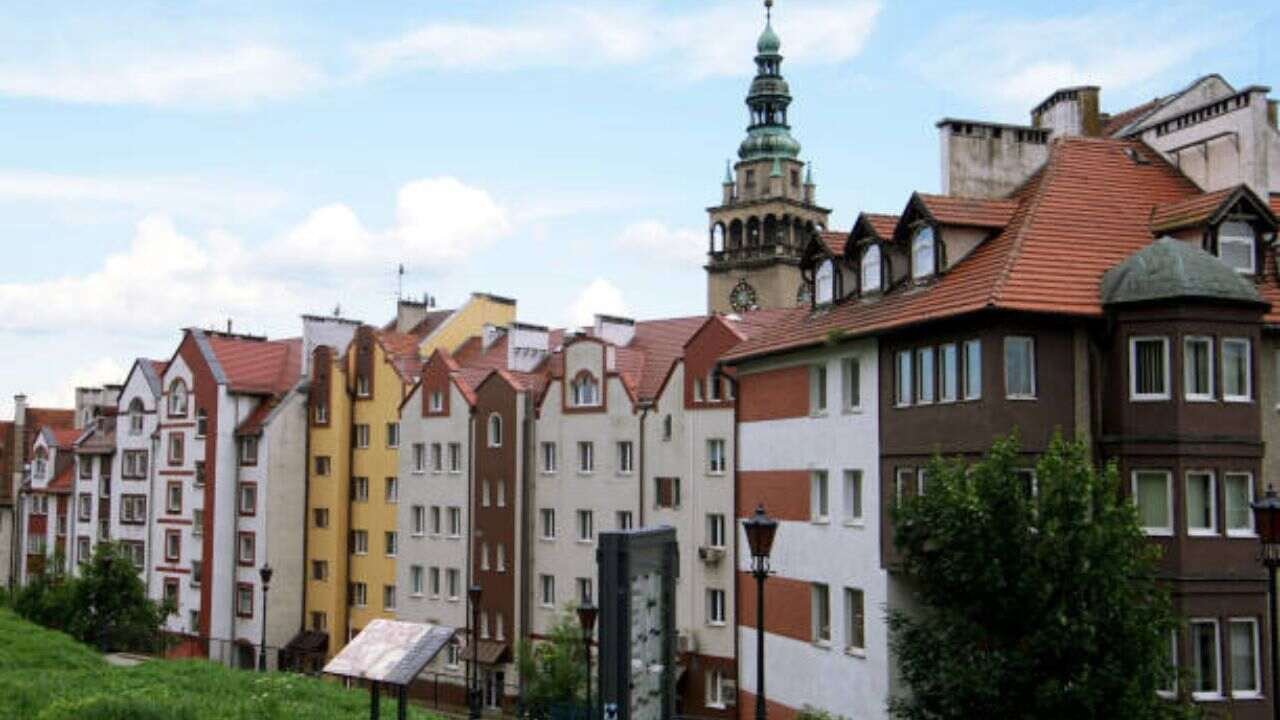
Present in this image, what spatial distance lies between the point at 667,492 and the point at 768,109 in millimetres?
70413

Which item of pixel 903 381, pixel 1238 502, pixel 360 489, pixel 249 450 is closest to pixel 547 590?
pixel 360 489

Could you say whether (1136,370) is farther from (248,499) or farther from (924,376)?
(248,499)

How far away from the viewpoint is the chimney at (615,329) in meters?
59.4

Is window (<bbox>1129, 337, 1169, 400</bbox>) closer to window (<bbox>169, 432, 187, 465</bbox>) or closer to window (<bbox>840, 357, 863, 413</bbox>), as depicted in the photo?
window (<bbox>840, 357, 863, 413</bbox>)

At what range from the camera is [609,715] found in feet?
36.3

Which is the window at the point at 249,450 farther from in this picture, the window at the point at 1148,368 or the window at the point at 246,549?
the window at the point at 1148,368

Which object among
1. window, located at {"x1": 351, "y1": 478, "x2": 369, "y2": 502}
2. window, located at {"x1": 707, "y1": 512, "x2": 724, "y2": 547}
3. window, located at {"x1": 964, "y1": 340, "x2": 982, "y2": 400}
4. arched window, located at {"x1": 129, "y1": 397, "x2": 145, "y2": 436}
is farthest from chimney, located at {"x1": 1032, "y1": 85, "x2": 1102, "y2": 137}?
arched window, located at {"x1": 129, "y1": 397, "x2": 145, "y2": 436}

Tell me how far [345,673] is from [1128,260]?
19247 mm

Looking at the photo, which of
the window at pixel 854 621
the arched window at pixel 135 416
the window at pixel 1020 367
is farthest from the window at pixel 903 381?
the arched window at pixel 135 416

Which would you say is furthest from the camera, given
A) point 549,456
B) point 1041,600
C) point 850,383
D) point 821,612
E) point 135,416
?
point 135,416

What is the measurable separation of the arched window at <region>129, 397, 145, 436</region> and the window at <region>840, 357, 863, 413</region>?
5249 cm

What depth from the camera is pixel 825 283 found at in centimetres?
Answer: 3716

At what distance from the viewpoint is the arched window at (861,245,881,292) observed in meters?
33.9

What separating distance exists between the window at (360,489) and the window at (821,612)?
3474cm
